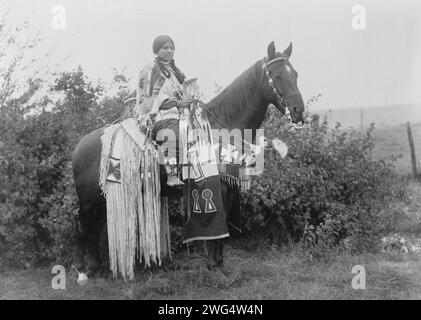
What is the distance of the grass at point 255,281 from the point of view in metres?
4.25

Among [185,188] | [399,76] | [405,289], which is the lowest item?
[405,289]

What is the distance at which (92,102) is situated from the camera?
7.05m

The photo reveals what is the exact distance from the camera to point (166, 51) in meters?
4.53

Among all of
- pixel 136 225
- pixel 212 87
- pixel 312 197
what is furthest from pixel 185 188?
pixel 212 87

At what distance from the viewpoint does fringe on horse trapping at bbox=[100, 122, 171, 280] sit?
4.56 m

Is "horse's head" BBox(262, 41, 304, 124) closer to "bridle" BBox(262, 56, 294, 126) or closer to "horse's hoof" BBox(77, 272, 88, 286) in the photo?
"bridle" BBox(262, 56, 294, 126)

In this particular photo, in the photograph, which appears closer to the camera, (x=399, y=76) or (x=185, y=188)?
(x=185, y=188)

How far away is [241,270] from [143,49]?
9.66ft

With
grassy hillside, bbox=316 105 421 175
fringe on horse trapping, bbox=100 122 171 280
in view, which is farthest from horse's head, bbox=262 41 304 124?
grassy hillside, bbox=316 105 421 175

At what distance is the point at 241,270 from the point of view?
190 inches
